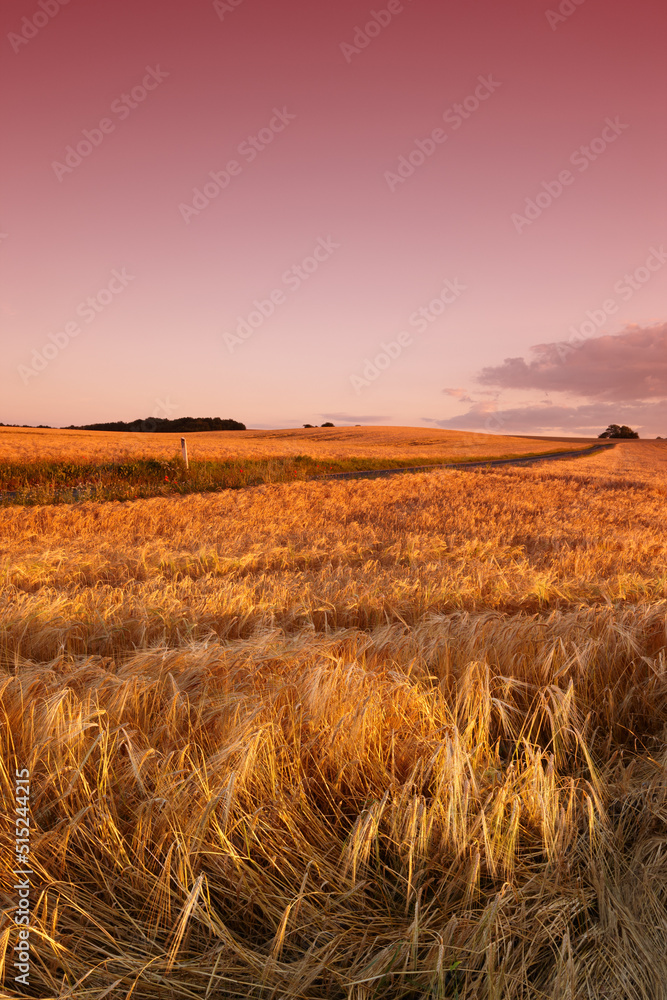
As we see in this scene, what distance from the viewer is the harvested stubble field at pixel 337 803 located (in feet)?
3.91

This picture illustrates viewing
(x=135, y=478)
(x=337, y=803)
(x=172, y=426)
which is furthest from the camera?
(x=172, y=426)

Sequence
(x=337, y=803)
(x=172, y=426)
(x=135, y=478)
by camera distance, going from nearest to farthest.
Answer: (x=337, y=803) → (x=135, y=478) → (x=172, y=426)

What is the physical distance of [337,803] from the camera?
167cm

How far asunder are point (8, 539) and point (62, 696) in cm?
533

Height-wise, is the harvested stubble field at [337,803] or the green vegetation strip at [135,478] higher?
the green vegetation strip at [135,478]

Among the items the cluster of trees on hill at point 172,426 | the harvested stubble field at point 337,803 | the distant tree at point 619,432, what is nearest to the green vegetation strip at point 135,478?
the harvested stubble field at point 337,803

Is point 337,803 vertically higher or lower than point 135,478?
lower

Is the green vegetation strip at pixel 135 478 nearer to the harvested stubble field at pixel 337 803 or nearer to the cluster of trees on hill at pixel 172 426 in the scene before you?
the harvested stubble field at pixel 337 803

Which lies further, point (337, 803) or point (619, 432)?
point (619, 432)

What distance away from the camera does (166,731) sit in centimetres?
191

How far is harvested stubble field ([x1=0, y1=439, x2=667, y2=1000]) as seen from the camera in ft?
3.91

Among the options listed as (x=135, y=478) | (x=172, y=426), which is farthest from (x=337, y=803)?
(x=172, y=426)

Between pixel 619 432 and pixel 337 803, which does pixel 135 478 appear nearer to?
pixel 337 803

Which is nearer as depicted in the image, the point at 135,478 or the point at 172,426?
the point at 135,478
